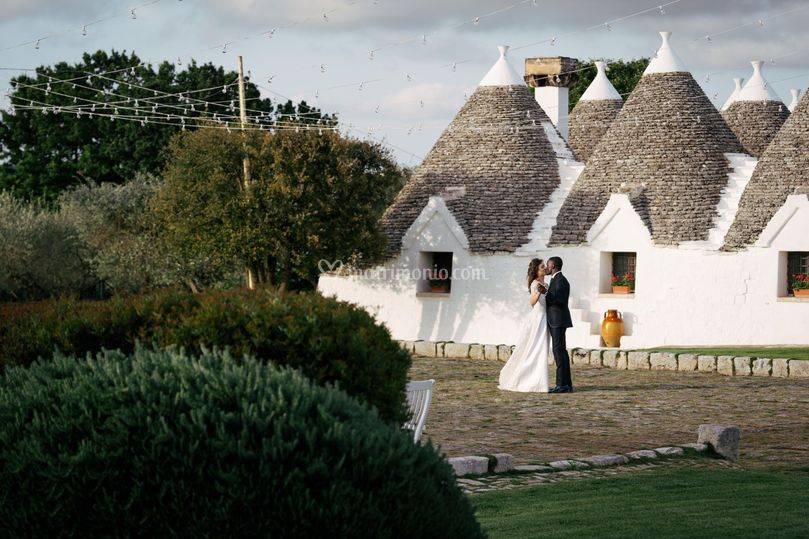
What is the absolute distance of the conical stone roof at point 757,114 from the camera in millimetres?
32688

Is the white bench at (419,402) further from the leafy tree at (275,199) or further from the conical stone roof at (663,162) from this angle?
the leafy tree at (275,199)

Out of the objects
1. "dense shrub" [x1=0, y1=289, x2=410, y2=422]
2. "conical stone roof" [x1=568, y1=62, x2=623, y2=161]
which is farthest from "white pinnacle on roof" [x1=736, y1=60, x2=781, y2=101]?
"dense shrub" [x1=0, y1=289, x2=410, y2=422]

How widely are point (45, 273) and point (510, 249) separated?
17207 mm

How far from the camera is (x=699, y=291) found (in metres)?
26.4

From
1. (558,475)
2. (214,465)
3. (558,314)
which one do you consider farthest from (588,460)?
(558,314)

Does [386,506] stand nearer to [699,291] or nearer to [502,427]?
[502,427]

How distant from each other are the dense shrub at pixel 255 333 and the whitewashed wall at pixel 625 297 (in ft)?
56.1

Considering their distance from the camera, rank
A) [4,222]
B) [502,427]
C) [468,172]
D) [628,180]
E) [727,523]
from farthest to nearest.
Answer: [4,222] < [468,172] < [628,180] < [502,427] < [727,523]

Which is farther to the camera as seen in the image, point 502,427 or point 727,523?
point 502,427

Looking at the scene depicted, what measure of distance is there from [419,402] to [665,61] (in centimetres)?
2186

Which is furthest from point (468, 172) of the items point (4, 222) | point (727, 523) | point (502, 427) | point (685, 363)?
point (727, 523)

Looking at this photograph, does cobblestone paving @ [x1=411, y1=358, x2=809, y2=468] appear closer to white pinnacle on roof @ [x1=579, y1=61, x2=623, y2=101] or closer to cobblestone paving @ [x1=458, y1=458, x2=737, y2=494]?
cobblestone paving @ [x1=458, y1=458, x2=737, y2=494]

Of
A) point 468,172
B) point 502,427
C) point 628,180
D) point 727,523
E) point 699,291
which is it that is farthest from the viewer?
point 468,172

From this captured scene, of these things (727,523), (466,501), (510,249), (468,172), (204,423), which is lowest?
(727,523)
